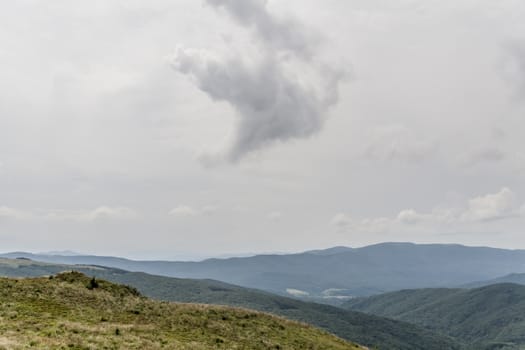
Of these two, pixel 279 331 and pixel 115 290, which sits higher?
pixel 115 290

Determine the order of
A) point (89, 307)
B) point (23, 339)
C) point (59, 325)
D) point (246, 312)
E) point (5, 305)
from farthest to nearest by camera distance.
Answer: point (246, 312)
point (89, 307)
point (5, 305)
point (59, 325)
point (23, 339)

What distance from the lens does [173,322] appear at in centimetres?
4347

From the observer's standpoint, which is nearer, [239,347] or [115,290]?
[239,347]

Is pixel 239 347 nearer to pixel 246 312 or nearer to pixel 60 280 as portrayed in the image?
pixel 246 312

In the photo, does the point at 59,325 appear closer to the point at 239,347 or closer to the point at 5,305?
the point at 5,305

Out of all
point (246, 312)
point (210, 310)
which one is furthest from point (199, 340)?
point (246, 312)

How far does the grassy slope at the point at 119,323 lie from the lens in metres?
30.9

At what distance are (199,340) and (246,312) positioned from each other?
19383 millimetres

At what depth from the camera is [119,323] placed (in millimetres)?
38344

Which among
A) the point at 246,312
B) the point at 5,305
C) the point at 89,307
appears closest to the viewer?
the point at 5,305

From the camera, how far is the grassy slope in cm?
3086

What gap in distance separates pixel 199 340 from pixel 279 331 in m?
15.7

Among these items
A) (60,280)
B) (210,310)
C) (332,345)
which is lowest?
(332,345)

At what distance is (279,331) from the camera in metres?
51.3
